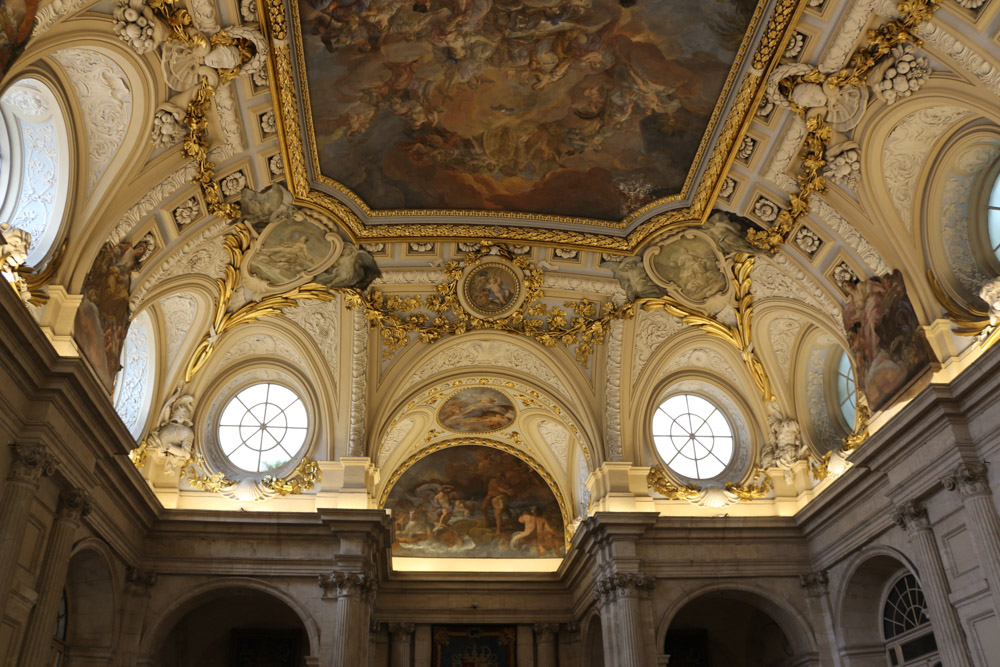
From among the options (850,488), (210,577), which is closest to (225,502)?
(210,577)

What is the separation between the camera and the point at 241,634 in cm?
1861

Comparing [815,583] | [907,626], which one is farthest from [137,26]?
[907,626]

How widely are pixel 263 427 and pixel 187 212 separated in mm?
5686

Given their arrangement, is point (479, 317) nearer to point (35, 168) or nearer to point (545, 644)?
point (545, 644)

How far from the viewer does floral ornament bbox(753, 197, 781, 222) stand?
14703mm

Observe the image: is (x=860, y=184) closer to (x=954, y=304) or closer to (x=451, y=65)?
(x=954, y=304)

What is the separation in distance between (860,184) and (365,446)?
10.5 m

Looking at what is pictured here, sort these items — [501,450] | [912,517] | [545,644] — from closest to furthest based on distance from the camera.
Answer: [912,517] → [545,644] → [501,450]

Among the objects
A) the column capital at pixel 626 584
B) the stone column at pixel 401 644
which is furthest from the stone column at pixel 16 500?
the stone column at pixel 401 644

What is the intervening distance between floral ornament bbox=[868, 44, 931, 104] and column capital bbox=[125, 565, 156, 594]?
565 inches

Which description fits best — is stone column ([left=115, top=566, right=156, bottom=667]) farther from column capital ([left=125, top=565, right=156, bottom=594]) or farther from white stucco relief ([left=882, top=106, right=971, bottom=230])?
white stucco relief ([left=882, top=106, right=971, bottom=230])

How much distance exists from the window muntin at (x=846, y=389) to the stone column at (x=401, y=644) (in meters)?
10.9

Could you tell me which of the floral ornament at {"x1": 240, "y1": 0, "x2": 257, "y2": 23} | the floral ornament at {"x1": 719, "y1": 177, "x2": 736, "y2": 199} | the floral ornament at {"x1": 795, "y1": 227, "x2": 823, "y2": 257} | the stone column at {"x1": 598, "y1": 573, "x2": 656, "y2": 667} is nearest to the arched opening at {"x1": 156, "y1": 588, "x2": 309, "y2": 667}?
the stone column at {"x1": 598, "y1": 573, "x2": 656, "y2": 667}

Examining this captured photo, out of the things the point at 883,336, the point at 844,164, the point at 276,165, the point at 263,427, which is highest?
the point at 276,165
